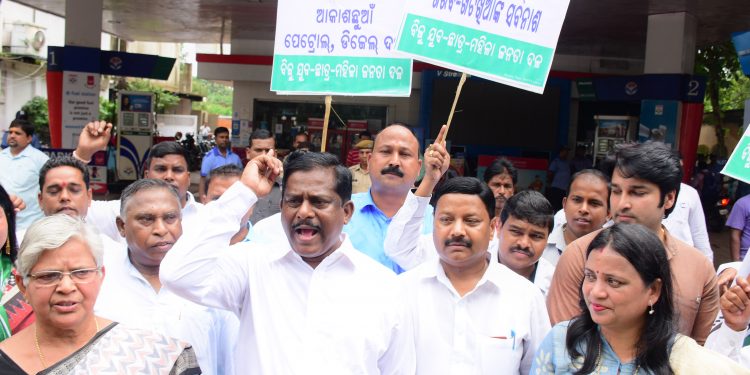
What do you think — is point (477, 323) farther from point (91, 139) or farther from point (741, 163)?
point (91, 139)

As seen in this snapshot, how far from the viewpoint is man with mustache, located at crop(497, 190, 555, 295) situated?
3.73 m

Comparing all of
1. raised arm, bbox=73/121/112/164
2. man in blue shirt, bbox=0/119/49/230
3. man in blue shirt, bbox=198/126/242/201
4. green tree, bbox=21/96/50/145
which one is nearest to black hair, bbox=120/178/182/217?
raised arm, bbox=73/121/112/164

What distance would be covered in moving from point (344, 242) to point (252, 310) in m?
0.41

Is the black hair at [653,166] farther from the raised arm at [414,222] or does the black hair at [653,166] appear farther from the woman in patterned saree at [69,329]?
the woman in patterned saree at [69,329]

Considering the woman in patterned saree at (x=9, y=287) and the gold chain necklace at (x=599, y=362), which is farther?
the woman in patterned saree at (x=9, y=287)

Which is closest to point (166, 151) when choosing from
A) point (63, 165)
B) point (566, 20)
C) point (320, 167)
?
point (63, 165)

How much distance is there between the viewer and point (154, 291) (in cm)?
308

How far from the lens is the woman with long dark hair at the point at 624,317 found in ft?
7.54

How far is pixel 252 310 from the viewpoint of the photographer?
8.45 ft

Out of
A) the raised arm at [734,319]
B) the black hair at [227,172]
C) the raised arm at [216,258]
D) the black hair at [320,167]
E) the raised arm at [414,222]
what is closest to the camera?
the raised arm at [216,258]

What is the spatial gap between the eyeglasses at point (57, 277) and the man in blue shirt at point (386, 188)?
162 cm

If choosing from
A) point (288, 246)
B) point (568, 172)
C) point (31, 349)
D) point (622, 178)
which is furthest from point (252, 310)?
point (568, 172)

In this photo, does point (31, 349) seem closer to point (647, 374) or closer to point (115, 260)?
point (115, 260)

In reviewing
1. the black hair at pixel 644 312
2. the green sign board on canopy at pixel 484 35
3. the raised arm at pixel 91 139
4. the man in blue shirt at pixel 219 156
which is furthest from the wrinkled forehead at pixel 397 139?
the man in blue shirt at pixel 219 156
